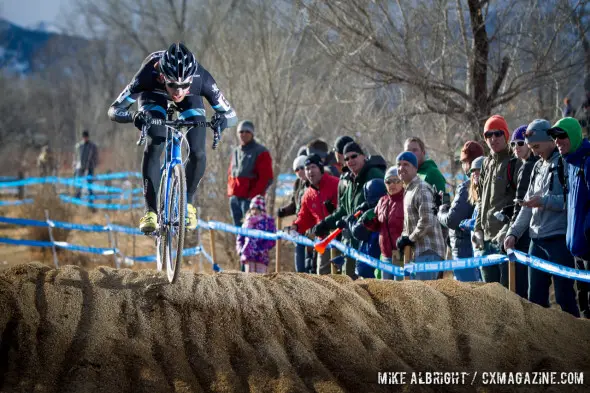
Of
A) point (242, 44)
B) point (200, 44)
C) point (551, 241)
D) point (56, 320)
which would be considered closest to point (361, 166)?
point (551, 241)

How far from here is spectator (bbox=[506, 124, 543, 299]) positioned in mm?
7531

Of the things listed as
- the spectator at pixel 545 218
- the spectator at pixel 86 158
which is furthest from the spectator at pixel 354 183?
the spectator at pixel 86 158

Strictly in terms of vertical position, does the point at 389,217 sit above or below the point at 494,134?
below

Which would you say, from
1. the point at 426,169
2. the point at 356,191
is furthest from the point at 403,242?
the point at 356,191

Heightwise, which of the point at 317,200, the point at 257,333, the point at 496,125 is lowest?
the point at 257,333

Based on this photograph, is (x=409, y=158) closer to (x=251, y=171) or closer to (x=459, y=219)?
(x=459, y=219)

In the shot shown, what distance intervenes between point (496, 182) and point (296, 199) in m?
4.15

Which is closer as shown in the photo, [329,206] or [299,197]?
[329,206]

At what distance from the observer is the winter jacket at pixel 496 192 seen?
773cm

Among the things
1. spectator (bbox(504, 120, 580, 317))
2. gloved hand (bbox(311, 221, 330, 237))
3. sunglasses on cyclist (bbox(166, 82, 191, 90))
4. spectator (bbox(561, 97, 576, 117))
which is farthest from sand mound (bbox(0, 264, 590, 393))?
spectator (bbox(561, 97, 576, 117))

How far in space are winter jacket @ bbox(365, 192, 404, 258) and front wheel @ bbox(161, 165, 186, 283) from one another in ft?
8.44

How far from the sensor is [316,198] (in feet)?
34.9

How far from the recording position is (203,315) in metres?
6.94

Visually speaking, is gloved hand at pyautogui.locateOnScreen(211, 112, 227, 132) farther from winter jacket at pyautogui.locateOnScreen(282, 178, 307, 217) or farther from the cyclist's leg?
winter jacket at pyautogui.locateOnScreen(282, 178, 307, 217)
